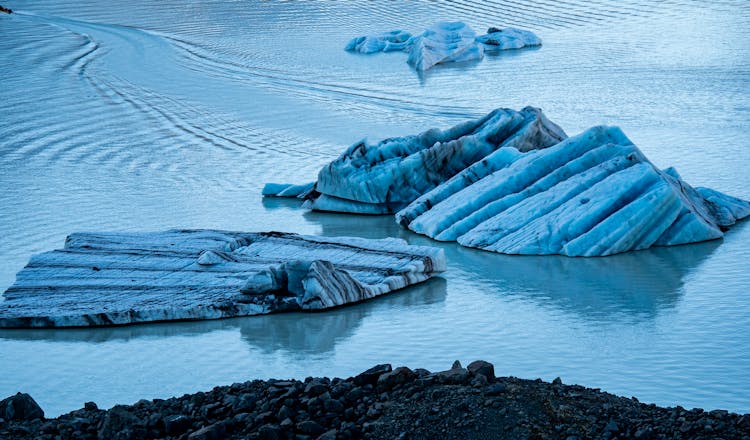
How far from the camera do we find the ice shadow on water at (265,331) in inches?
258

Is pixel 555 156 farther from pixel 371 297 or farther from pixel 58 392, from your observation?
pixel 58 392

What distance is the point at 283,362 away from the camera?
623 centimetres

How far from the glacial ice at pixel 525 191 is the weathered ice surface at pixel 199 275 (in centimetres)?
92

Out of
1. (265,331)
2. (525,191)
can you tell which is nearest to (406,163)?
(525,191)

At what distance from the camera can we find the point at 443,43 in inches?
765

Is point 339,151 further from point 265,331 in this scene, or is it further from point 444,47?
point 444,47

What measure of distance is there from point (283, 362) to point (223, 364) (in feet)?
1.05

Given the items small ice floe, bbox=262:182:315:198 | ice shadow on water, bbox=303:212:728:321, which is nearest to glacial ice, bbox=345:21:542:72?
small ice floe, bbox=262:182:315:198

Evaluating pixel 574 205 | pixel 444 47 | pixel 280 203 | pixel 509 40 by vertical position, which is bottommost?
pixel 280 203

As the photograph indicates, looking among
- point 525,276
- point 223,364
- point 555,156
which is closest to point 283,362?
point 223,364

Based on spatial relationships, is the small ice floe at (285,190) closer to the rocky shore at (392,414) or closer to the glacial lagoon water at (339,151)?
the glacial lagoon water at (339,151)

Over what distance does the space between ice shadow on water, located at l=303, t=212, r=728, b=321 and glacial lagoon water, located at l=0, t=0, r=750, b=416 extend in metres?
0.02

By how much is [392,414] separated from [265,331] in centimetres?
243

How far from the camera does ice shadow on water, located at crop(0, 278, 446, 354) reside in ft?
21.5
